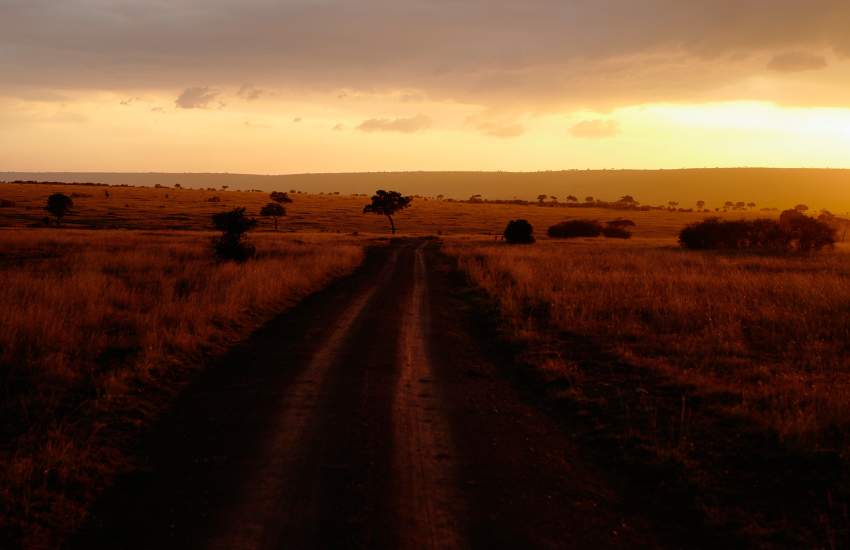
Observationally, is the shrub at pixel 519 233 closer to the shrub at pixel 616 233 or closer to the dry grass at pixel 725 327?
the shrub at pixel 616 233

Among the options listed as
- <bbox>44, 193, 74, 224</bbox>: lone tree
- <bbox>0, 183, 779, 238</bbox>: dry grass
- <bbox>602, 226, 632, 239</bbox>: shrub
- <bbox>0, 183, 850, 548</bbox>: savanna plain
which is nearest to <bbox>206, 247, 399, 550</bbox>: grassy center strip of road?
<bbox>0, 183, 850, 548</bbox>: savanna plain

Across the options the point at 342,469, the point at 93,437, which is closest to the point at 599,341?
the point at 342,469

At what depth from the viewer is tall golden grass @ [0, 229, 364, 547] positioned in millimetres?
5195

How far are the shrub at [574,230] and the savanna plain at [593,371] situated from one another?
42.6 m

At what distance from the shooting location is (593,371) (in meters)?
9.54

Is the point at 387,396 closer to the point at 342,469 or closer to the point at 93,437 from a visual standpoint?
the point at 342,469

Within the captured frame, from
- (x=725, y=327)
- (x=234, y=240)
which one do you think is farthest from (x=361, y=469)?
(x=234, y=240)

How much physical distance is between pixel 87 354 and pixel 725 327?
39.5ft

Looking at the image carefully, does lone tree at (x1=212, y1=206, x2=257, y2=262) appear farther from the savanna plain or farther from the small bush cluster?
the small bush cluster

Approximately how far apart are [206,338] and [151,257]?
54.0 ft

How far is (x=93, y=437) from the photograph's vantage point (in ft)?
20.6

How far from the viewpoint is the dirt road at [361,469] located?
181 inches

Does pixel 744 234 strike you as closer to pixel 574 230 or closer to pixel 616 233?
pixel 574 230

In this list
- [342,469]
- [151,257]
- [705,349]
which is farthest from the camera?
[151,257]
